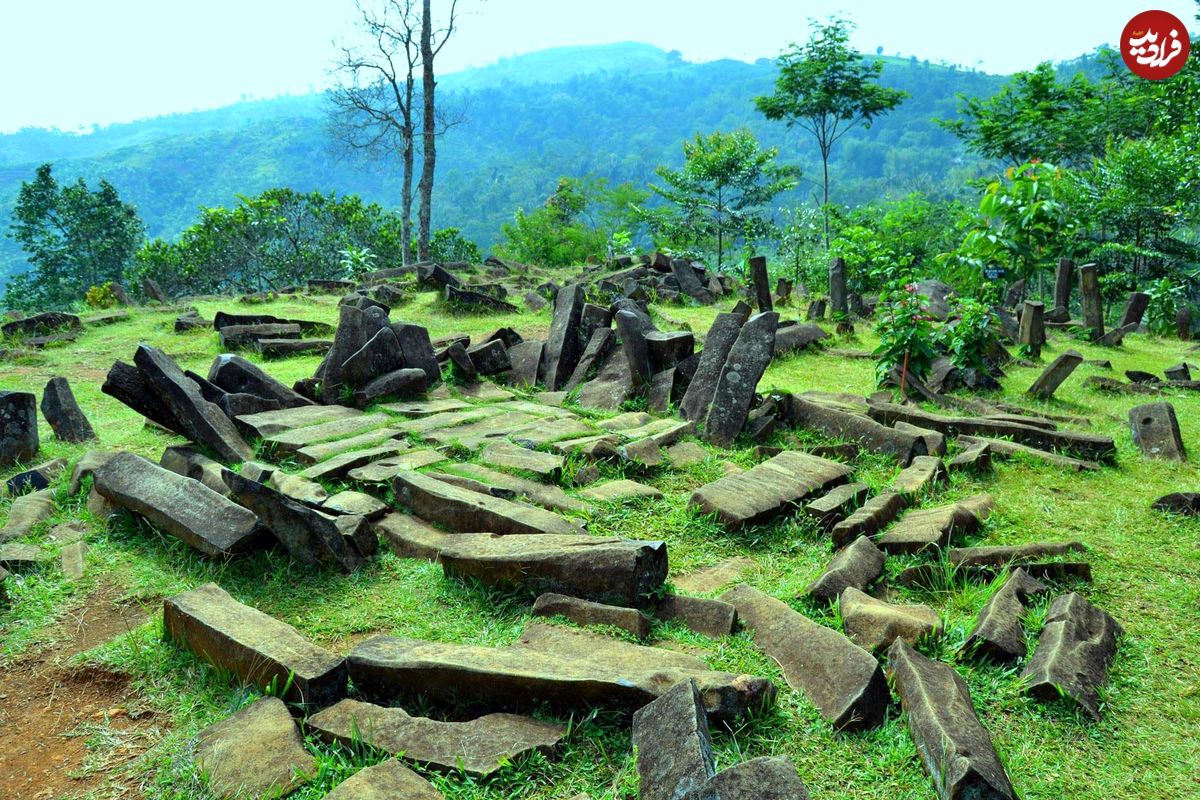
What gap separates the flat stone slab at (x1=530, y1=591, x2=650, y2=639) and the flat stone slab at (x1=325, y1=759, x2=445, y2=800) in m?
1.01

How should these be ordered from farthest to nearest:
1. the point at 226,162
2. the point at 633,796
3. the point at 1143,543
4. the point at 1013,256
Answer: the point at 226,162
the point at 1013,256
the point at 1143,543
the point at 633,796

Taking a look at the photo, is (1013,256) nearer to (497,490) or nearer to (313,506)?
(497,490)

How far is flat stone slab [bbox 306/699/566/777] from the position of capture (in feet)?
7.43

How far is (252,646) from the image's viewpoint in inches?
104

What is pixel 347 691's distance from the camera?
2.64 m

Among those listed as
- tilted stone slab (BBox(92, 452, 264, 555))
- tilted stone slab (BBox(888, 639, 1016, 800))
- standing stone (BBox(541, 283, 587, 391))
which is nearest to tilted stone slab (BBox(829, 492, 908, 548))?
tilted stone slab (BBox(888, 639, 1016, 800))

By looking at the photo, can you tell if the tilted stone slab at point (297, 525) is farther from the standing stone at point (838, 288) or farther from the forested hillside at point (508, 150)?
the forested hillside at point (508, 150)

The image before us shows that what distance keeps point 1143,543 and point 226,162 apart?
377 feet

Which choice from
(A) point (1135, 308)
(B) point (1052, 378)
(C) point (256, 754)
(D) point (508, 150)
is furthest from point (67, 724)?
(D) point (508, 150)

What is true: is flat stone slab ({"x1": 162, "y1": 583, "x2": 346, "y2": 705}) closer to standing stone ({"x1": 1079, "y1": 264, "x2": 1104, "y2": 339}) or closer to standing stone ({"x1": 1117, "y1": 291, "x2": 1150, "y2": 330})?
standing stone ({"x1": 1079, "y1": 264, "x2": 1104, "y2": 339})

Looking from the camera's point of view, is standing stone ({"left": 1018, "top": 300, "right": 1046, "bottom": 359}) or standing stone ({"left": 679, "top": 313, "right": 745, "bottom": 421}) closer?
standing stone ({"left": 679, "top": 313, "right": 745, "bottom": 421})

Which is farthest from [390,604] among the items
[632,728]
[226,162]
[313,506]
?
[226,162]

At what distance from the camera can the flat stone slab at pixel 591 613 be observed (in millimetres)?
2984

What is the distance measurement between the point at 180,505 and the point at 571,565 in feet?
6.51
